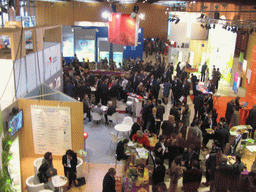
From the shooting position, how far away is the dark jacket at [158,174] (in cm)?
555

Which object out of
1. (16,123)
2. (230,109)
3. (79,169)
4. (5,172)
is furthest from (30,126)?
(230,109)

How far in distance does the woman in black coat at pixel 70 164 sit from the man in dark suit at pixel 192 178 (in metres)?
2.57

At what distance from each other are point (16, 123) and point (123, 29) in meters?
4.84

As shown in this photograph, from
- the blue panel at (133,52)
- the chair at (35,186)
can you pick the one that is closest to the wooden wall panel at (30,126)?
the chair at (35,186)

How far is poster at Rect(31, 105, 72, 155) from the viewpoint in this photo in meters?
6.64

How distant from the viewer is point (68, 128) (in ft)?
22.1

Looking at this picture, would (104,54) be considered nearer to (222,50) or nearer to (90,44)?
→ (90,44)

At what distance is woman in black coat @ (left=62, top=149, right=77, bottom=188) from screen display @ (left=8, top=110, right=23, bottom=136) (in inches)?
54.8

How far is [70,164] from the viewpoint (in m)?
6.12

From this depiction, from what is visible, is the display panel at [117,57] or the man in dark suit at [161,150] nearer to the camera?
the man in dark suit at [161,150]

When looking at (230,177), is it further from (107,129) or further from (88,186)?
(107,129)

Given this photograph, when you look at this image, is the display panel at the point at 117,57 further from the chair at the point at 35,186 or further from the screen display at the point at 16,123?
the chair at the point at 35,186

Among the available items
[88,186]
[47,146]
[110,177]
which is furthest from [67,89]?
[110,177]

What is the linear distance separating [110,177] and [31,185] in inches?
69.5
